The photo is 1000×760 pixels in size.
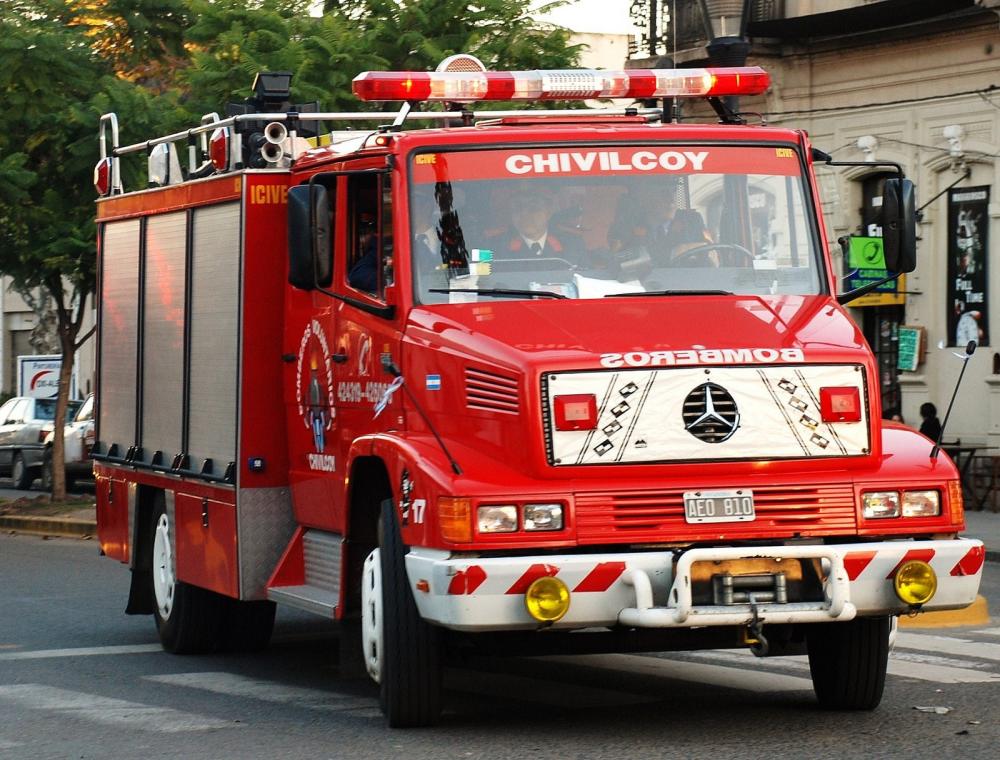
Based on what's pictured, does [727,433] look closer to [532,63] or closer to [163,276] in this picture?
[163,276]

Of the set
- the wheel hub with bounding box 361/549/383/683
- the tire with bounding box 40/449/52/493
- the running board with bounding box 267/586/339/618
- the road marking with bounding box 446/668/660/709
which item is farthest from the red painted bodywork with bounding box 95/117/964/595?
the tire with bounding box 40/449/52/493

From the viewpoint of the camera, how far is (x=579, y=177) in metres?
9.52

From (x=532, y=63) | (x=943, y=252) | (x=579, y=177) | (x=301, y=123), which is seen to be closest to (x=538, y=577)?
(x=579, y=177)

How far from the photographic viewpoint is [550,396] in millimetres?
8398

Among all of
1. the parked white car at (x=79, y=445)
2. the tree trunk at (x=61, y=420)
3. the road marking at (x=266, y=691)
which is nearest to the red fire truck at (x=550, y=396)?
the road marking at (x=266, y=691)

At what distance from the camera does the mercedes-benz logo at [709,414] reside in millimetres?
8453

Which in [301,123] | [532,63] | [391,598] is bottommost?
[391,598]

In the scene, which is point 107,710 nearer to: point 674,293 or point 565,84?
point 674,293

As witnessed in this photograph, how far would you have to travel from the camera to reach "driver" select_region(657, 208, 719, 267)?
9383 millimetres

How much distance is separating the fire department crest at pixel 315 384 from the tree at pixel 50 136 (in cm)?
1364

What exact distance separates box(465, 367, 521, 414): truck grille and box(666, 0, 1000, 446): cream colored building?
754 inches

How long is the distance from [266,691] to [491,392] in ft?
9.02

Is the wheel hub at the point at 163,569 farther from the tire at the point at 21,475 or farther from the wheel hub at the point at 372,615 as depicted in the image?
the tire at the point at 21,475

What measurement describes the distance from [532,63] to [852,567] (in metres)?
15.5
